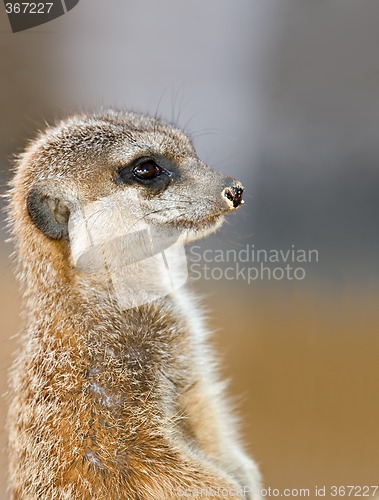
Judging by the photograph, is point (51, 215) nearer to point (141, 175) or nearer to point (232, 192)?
point (141, 175)

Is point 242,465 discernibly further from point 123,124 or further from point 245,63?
point 245,63

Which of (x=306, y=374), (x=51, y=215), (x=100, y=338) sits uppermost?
(x=51, y=215)

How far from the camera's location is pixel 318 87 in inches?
48.1

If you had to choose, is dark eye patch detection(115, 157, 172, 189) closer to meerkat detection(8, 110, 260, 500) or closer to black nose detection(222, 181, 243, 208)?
meerkat detection(8, 110, 260, 500)

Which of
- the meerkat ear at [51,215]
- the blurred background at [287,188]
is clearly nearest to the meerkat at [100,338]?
the meerkat ear at [51,215]

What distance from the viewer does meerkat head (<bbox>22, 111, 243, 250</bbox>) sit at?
1.03m

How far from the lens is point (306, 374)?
1.25 m

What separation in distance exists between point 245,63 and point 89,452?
0.81 m

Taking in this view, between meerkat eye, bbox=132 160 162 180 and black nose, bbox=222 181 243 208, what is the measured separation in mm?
122

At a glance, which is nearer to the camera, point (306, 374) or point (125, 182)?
point (125, 182)

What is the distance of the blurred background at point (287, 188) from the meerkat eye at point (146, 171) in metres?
0.15

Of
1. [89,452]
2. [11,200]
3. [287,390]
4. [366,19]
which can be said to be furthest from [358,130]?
[89,452]

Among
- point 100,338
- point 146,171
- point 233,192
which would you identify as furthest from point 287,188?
point 100,338

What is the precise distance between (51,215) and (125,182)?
0.14 meters
